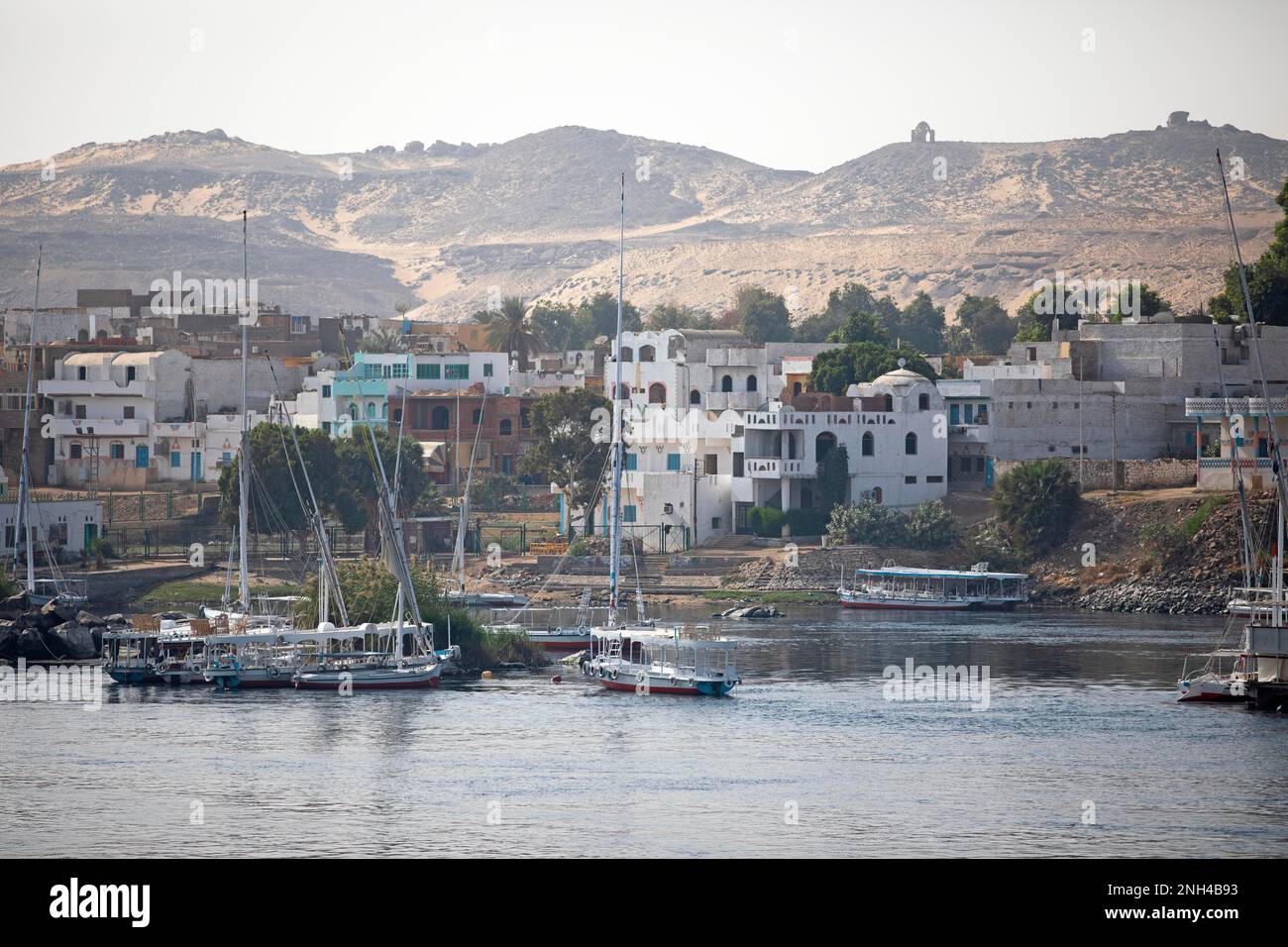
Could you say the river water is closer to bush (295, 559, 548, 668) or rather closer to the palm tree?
bush (295, 559, 548, 668)

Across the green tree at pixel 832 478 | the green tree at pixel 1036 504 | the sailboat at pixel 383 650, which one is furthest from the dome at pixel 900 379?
the sailboat at pixel 383 650

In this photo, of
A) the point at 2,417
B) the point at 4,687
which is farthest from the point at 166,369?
the point at 4,687

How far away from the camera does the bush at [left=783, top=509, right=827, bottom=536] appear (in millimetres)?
87750

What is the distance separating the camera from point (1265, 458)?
278 feet

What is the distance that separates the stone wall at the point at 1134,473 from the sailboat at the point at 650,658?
99.9 feet

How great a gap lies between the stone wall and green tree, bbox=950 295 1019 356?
6577 cm

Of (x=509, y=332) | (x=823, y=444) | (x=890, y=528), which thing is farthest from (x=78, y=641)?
(x=509, y=332)

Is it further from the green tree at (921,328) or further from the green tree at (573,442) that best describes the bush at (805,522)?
the green tree at (921,328)

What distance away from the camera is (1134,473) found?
8962cm

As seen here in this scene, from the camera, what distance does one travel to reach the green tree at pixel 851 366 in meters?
102

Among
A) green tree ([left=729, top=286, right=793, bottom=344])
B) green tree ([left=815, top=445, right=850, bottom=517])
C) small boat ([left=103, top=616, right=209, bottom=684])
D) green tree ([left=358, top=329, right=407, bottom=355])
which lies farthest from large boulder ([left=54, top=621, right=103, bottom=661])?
green tree ([left=729, top=286, right=793, bottom=344])
